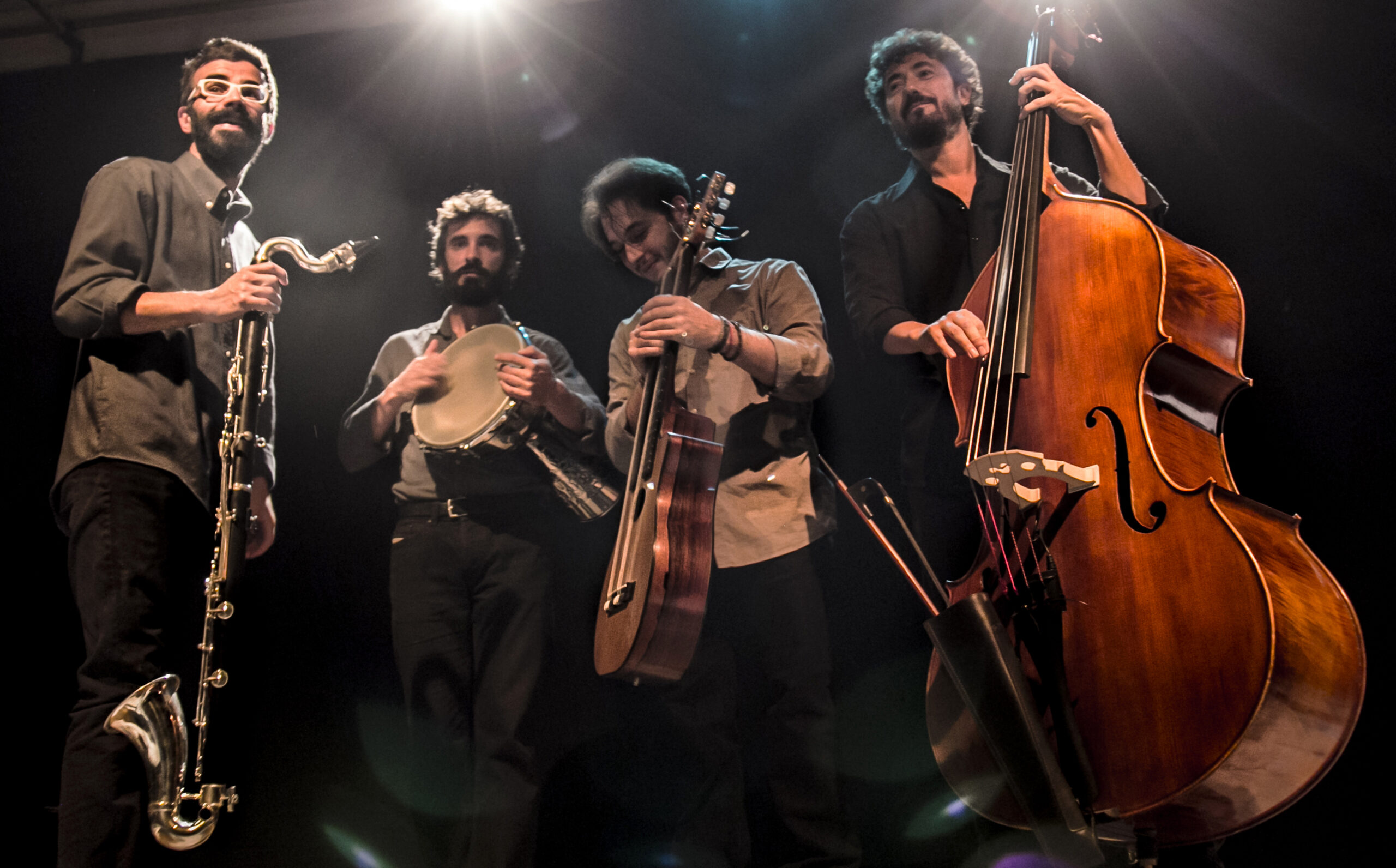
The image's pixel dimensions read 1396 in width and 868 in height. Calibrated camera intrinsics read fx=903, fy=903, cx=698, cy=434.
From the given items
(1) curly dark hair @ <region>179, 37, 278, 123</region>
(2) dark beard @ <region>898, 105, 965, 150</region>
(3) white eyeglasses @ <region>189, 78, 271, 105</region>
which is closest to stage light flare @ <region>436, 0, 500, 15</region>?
(1) curly dark hair @ <region>179, 37, 278, 123</region>

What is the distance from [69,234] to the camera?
359cm

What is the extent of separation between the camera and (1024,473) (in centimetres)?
150

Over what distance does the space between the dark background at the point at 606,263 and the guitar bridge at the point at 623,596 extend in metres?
0.87

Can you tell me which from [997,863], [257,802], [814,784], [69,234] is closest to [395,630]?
[257,802]

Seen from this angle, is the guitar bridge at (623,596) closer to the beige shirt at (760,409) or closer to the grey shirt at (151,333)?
the beige shirt at (760,409)

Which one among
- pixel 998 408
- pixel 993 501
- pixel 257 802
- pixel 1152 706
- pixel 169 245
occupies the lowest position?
pixel 257 802

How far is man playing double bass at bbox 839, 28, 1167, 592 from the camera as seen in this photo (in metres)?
2.04

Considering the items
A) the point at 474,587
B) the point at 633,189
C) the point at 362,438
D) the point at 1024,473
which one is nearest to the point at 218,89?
the point at 362,438

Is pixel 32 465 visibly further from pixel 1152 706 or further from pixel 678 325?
pixel 1152 706

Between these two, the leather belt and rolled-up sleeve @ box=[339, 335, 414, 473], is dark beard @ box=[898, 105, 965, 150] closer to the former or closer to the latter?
the leather belt

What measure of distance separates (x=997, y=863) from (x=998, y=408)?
90cm

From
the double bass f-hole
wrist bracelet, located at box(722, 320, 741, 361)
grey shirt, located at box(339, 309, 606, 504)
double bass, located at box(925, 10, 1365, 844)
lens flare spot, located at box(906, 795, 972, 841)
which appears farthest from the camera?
grey shirt, located at box(339, 309, 606, 504)

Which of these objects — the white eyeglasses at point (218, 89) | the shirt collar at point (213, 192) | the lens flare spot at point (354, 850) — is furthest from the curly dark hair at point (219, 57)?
the lens flare spot at point (354, 850)

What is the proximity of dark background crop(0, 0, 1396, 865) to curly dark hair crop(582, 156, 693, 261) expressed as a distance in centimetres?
44
